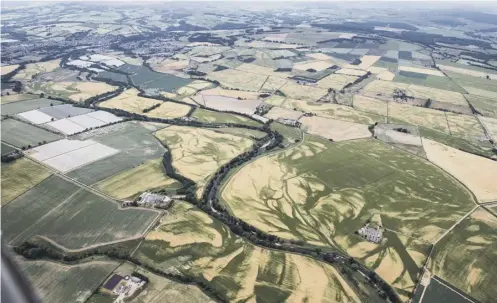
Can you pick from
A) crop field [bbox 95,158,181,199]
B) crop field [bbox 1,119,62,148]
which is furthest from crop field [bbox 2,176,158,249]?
crop field [bbox 1,119,62,148]

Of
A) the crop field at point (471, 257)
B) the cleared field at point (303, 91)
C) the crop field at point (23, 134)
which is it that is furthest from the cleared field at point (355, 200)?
the crop field at point (23, 134)

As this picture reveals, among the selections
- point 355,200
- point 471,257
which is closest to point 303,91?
point 355,200

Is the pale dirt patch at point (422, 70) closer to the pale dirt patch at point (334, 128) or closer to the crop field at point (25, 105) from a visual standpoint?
the pale dirt patch at point (334, 128)

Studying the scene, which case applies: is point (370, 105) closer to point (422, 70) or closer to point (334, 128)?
point (334, 128)

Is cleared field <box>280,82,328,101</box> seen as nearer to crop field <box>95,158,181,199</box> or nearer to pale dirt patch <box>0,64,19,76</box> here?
crop field <box>95,158,181,199</box>

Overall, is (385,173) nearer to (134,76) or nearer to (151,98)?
(151,98)

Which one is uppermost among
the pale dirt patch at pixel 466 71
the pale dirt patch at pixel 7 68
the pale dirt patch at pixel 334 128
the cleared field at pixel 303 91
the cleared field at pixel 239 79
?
the pale dirt patch at pixel 466 71
